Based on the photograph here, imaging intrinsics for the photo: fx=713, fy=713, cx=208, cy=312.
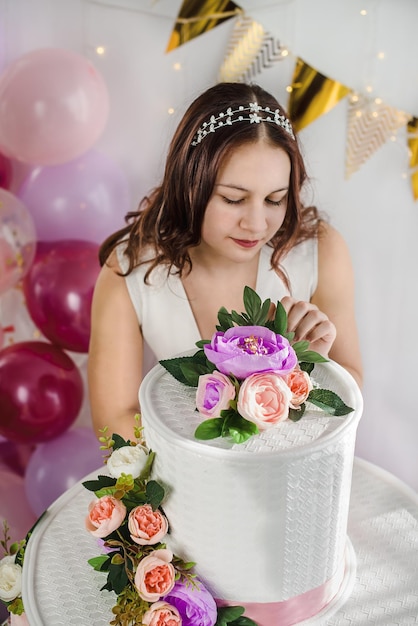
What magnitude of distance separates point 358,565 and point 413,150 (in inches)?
53.7

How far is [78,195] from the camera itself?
7.63ft

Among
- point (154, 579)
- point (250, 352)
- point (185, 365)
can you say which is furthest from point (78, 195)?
point (154, 579)

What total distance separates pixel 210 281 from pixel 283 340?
0.84 metres

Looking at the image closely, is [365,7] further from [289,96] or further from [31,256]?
[31,256]

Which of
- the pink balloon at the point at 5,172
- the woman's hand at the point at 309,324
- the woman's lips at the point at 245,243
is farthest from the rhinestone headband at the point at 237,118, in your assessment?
the pink balloon at the point at 5,172

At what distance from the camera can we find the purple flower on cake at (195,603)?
1202 millimetres

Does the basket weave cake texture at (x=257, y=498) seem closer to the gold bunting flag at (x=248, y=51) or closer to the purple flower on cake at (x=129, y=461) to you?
the purple flower on cake at (x=129, y=461)

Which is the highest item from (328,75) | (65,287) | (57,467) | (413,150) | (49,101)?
(328,75)

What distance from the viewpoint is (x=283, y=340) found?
121cm

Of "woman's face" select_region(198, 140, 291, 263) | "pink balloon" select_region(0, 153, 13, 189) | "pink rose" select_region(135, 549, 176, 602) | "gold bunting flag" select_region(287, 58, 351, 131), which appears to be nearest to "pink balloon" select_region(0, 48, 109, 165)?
"pink balloon" select_region(0, 153, 13, 189)

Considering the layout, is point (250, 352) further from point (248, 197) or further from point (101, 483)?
point (248, 197)

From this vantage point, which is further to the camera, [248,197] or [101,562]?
[248,197]

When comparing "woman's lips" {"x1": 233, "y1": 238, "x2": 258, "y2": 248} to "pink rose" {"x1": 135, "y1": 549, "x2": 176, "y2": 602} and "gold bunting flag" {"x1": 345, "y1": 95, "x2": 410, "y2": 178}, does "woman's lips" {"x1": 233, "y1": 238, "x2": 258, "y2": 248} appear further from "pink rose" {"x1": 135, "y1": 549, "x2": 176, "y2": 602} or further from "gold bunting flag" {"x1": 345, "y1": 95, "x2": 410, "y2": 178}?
"pink rose" {"x1": 135, "y1": 549, "x2": 176, "y2": 602}

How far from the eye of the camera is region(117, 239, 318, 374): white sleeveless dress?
200 cm
